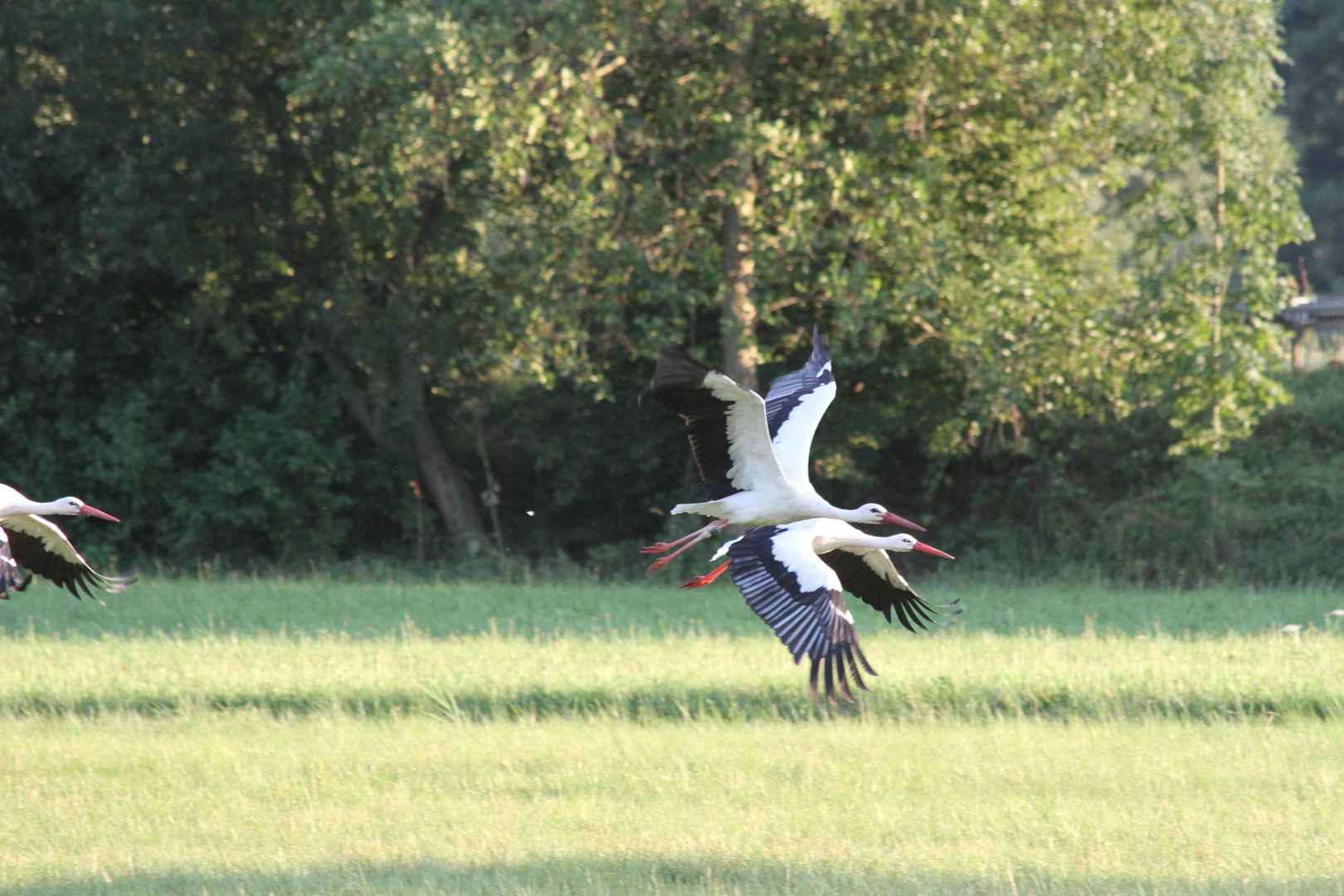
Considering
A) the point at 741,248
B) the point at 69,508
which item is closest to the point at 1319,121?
the point at 741,248

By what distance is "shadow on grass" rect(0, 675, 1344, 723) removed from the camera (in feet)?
29.1

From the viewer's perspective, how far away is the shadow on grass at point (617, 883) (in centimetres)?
571

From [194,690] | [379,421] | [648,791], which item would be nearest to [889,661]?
[648,791]

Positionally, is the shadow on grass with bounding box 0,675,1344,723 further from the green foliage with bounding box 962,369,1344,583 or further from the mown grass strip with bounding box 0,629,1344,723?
the green foliage with bounding box 962,369,1344,583

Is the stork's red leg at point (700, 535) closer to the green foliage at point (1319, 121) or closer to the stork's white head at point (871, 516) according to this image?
the stork's white head at point (871, 516)

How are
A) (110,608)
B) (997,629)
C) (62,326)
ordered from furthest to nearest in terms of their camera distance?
(62,326) < (110,608) < (997,629)

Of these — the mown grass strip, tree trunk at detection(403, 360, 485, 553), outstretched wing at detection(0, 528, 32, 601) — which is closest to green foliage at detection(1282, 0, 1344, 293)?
tree trunk at detection(403, 360, 485, 553)

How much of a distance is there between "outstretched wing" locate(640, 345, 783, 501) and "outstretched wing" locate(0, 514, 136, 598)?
287cm

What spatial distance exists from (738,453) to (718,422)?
197 millimetres

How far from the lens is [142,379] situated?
701 inches

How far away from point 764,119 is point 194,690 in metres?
8.18

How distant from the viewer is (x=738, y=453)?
6355 mm

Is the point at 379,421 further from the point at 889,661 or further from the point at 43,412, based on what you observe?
the point at 889,661

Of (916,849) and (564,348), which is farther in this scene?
(564,348)
